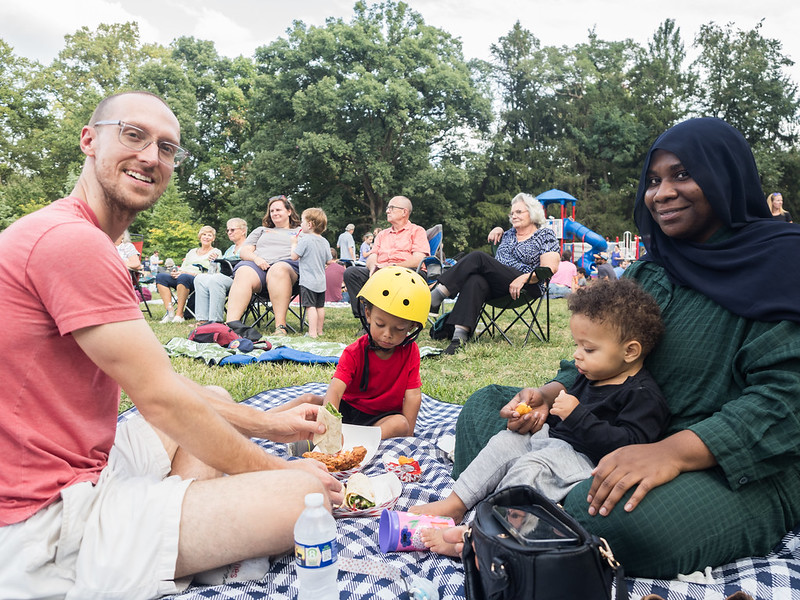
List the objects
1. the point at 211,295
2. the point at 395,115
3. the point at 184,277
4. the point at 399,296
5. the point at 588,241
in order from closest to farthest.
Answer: the point at 399,296 < the point at 211,295 < the point at 184,277 < the point at 588,241 < the point at 395,115

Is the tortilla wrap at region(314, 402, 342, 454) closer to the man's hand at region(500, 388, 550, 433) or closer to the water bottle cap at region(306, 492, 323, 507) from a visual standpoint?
the man's hand at region(500, 388, 550, 433)

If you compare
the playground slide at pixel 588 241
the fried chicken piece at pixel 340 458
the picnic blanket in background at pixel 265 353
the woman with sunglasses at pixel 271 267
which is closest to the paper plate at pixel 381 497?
the fried chicken piece at pixel 340 458

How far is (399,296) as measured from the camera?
3119mm

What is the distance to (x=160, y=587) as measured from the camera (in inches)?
65.7

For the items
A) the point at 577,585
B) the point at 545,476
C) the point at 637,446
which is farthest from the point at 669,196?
the point at 577,585

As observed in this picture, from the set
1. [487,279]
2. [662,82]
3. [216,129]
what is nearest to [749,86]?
[662,82]

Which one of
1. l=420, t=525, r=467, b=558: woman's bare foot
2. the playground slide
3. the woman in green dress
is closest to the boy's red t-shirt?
the woman in green dress

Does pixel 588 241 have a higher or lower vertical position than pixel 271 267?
higher

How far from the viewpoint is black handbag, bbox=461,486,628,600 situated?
1438mm

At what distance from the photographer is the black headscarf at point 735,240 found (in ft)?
6.25

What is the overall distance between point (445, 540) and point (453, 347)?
4.26 metres

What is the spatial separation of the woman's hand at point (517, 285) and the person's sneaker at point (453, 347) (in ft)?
2.70

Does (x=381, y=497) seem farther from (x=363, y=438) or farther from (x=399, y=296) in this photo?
(x=399, y=296)

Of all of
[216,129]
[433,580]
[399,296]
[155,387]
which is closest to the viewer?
[155,387]
